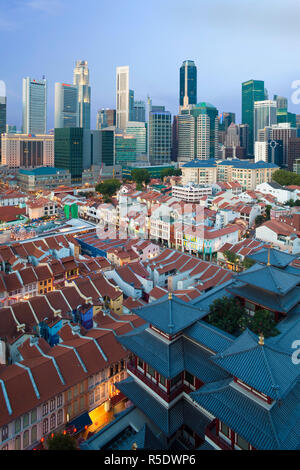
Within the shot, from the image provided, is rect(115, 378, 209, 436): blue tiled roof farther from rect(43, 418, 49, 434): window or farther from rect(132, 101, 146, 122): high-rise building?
rect(132, 101, 146, 122): high-rise building

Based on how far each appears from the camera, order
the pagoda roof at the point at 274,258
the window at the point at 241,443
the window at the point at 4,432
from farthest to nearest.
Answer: the pagoda roof at the point at 274,258, the window at the point at 4,432, the window at the point at 241,443

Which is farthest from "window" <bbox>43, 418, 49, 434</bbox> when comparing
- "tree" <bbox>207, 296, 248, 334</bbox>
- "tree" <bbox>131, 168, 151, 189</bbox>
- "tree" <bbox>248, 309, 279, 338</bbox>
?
"tree" <bbox>131, 168, 151, 189</bbox>

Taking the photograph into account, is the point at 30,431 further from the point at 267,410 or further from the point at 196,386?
the point at 267,410

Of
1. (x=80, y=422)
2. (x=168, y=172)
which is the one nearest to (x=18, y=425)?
(x=80, y=422)

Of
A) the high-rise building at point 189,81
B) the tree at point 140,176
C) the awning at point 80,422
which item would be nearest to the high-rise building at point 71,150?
the tree at point 140,176

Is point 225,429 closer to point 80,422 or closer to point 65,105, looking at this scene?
point 80,422

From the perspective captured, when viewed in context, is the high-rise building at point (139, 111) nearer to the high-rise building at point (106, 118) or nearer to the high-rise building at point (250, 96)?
the high-rise building at point (106, 118)
